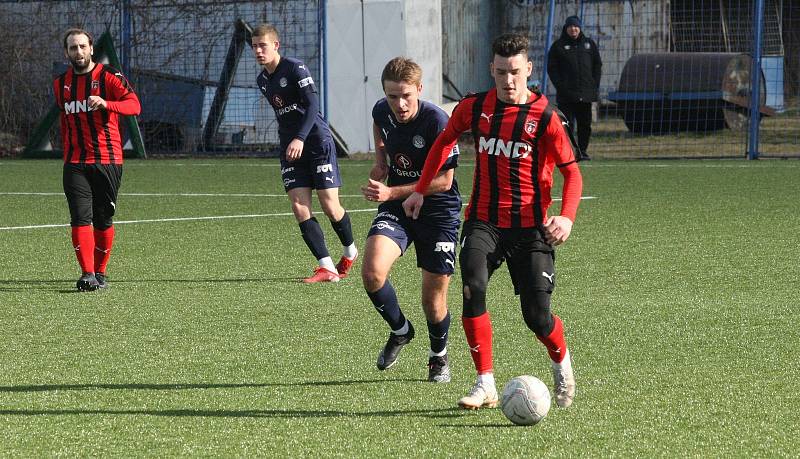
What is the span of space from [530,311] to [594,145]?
1553 centimetres

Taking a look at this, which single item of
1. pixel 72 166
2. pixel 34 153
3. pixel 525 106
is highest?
pixel 525 106

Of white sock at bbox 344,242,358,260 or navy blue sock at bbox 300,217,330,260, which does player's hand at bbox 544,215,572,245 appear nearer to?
navy blue sock at bbox 300,217,330,260

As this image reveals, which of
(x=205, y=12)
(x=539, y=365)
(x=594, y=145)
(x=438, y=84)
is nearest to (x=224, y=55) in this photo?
(x=205, y=12)

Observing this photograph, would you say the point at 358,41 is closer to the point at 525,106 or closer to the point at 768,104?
the point at 768,104

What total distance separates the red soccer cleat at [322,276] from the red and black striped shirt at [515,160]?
10.5 ft

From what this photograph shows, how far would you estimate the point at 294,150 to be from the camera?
26.7ft

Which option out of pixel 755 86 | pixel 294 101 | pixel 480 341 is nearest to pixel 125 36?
pixel 755 86

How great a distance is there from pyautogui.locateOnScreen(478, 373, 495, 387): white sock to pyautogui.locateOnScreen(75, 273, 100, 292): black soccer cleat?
374 cm

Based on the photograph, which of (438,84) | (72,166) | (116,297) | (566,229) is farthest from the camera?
(438,84)

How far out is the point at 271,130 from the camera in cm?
1992

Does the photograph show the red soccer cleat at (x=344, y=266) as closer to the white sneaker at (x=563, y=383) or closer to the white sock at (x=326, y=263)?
the white sock at (x=326, y=263)

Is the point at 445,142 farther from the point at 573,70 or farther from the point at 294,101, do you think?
the point at 573,70

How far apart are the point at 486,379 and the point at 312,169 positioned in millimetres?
4053

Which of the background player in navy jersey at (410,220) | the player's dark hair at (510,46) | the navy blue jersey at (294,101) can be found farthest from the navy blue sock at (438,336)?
the navy blue jersey at (294,101)
